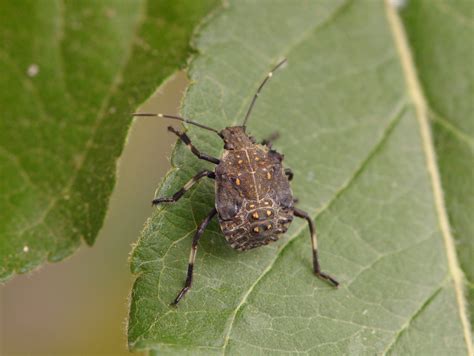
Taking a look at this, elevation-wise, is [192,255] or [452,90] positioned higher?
[452,90]

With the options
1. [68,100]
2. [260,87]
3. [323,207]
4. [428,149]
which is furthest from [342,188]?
[68,100]

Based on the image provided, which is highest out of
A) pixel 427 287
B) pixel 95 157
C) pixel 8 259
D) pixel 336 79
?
pixel 336 79

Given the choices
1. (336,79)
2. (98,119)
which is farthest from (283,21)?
(98,119)

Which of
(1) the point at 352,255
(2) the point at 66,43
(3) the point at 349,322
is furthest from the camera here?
(2) the point at 66,43

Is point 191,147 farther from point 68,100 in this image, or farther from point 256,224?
point 68,100

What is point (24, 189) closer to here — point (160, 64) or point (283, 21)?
point (160, 64)

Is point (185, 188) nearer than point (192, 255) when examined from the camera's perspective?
No
